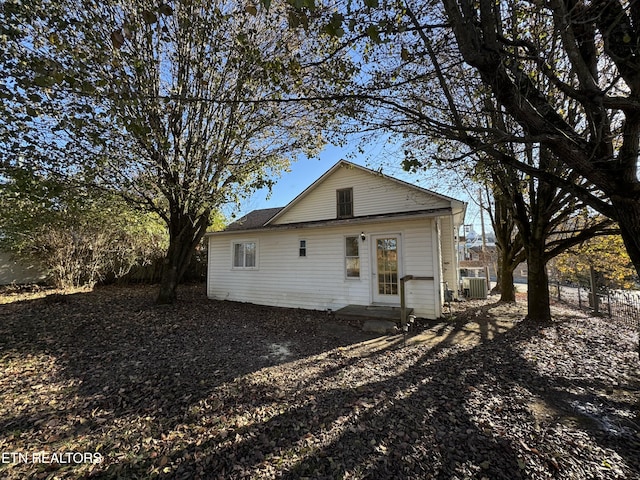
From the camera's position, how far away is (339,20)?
8.95 ft

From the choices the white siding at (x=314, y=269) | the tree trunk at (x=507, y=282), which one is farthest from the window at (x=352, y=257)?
the tree trunk at (x=507, y=282)

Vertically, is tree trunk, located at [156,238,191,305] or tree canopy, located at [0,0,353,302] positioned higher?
tree canopy, located at [0,0,353,302]

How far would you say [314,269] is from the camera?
941 centimetres

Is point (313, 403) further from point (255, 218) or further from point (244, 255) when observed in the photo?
point (255, 218)

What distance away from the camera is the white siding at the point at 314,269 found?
775 cm

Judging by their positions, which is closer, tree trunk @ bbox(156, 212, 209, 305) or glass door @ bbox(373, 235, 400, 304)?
glass door @ bbox(373, 235, 400, 304)

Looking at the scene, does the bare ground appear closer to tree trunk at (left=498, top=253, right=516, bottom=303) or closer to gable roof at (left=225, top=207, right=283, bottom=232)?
tree trunk at (left=498, top=253, right=516, bottom=303)

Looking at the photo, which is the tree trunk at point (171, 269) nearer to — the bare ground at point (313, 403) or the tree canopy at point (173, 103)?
the tree canopy at point (173, 103)

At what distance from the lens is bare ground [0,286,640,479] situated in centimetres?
242

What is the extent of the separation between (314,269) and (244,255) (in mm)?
3387

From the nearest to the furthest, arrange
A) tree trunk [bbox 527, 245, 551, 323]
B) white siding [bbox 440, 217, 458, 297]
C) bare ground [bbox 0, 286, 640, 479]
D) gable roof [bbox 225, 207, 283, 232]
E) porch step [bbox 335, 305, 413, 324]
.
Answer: bare ground [bbox 0, 286, 640, 479]
porch step [bbox 335, 305, 413, 324]
tree trunk [bbox 527, 245, 551, 323]
white siding [bbox 440, 217, 458, 297]
gable roof [bbox 225, 207, 283, 232]

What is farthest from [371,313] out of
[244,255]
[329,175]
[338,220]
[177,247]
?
[177,247]

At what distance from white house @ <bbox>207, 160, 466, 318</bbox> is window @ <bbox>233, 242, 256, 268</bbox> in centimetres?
4

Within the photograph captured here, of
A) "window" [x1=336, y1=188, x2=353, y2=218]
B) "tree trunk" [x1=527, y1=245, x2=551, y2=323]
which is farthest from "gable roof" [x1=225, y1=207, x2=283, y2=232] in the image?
"tree trunk" [x1=527, y1=245, x2=551, y2=323]
